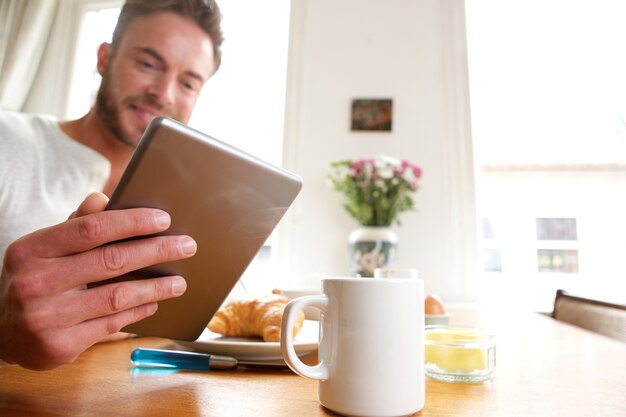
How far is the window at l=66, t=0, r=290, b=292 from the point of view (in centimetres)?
230

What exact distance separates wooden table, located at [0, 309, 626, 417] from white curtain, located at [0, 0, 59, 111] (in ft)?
8.23

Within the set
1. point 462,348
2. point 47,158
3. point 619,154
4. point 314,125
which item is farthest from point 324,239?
point 462,348

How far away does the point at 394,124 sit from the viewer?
6.90ft

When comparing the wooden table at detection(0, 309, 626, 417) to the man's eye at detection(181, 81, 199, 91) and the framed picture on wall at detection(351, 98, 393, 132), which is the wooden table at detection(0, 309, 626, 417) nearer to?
the man's eye at detection(181, 81, 199, 91)

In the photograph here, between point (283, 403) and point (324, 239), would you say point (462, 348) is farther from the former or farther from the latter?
point (324, 239)

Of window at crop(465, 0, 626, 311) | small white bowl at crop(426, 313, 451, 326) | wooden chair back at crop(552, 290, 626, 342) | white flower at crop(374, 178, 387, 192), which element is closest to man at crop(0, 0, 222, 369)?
small white bowl at crop(426, 313, 451, 326)

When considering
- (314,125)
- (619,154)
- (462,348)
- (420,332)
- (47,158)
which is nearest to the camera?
(420,332)

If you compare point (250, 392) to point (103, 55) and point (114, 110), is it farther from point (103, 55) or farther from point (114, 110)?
point (103, 55)

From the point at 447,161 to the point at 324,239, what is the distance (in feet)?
2.33

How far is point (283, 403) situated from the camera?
38 cm

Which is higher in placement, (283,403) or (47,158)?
(47,158)

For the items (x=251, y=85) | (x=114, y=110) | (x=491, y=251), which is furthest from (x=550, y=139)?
(x=114, y=110)

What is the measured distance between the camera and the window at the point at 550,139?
1.98 metres

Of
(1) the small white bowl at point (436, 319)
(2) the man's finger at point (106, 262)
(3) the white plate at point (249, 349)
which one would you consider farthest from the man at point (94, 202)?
(1) the small white bowl at point (436, 319)
